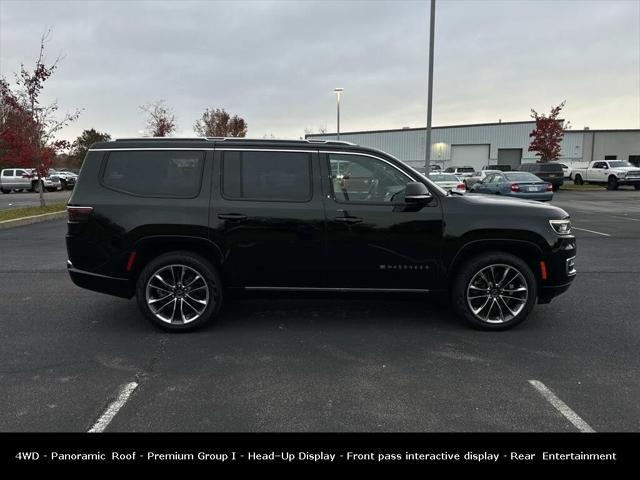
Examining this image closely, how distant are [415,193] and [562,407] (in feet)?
7.02

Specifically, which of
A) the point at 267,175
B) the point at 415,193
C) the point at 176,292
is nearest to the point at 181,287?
the point at 176,292

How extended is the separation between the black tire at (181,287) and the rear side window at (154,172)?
2.15 ft

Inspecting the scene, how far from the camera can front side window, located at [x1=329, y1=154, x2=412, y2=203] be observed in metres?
4.60

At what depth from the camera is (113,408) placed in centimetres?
321

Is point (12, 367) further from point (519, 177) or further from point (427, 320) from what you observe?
point (519, 177)

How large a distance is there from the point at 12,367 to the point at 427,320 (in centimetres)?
399

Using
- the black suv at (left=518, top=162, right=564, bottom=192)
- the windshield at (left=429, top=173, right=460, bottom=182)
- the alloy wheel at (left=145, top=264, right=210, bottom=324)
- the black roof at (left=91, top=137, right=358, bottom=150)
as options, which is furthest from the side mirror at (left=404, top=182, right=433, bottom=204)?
the black suv at (left=518, top=162, right=564, bottom=192)

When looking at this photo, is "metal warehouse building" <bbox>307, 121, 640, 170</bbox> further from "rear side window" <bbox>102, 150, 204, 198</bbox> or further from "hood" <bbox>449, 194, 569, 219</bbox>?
"rear side window" <bbox>102, 150, 204, 198</bbox>

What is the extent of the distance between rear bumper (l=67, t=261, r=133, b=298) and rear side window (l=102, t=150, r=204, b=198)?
2.98 feet

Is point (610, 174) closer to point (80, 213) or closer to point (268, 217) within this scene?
point (268, 217)

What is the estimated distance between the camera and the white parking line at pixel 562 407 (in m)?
2.97

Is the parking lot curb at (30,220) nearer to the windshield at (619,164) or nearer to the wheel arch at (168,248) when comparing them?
the wheel arch at (168,248)

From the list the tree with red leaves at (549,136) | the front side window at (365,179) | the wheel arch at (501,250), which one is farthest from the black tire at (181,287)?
the tree with red leaves at (549,136)
